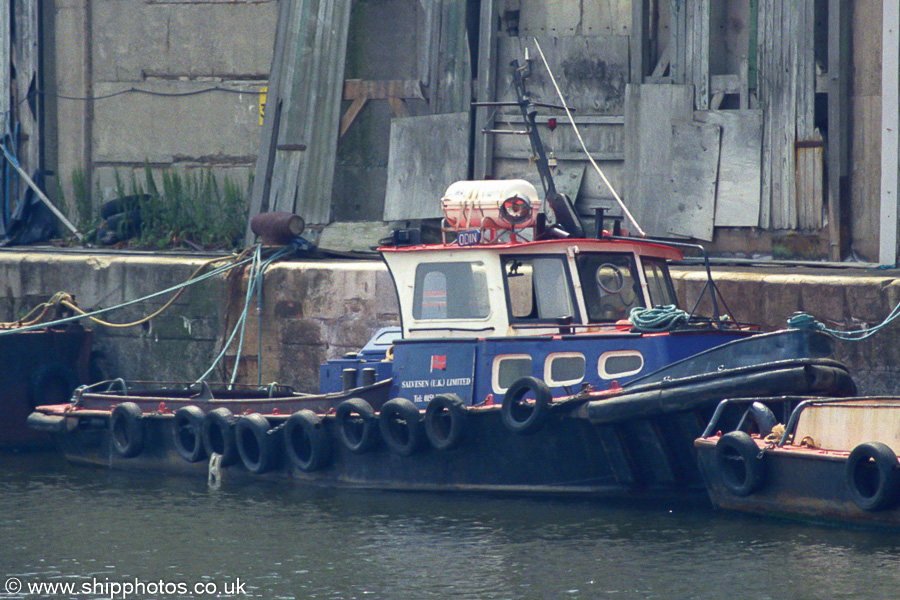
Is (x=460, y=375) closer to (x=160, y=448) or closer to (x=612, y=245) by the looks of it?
(x=612, y=245)

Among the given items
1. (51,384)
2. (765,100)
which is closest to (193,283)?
(51,384)

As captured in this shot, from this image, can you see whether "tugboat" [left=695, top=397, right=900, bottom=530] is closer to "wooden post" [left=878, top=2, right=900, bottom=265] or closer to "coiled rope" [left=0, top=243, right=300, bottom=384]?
"wooden post" [left=878, top=2, right=900, bottom=265]

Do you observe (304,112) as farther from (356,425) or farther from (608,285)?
(608,285)

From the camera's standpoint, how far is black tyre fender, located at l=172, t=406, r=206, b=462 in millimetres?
10492

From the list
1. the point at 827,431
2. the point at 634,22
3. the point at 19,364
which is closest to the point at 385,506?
the point at 827,431

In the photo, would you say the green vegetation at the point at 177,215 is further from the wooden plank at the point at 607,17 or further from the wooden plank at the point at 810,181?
the wooden plank at the point at 810,181

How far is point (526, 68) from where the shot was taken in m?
10.0

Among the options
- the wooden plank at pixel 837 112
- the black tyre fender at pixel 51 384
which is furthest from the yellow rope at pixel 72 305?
the wooden plank at pixel 837 112

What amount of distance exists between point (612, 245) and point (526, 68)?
1623 mm

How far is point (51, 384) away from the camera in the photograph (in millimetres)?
12203

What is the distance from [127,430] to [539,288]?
12.4 ft

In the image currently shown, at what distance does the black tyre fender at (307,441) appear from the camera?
983 centimetres

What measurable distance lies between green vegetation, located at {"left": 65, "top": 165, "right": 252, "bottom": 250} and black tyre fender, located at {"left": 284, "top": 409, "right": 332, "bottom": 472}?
13.9ft

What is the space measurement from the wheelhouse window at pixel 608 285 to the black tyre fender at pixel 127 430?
395 cm
